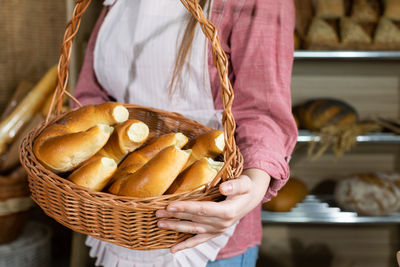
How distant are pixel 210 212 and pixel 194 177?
2.3 inches

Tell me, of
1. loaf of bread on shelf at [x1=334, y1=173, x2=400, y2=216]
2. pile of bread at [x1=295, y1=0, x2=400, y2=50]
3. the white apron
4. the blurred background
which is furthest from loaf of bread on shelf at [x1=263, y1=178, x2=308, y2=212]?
the white apron

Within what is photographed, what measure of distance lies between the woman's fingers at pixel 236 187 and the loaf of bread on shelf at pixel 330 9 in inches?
49.3

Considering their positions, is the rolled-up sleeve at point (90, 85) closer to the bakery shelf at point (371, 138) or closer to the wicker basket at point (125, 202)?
the wicker basket at point (125, 202)

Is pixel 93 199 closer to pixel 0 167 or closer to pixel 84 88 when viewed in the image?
pixel 84 88

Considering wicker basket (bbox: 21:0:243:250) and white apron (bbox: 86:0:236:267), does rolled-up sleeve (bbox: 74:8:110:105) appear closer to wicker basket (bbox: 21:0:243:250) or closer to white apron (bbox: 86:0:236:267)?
white apron (bbox: 86:0:236:267)

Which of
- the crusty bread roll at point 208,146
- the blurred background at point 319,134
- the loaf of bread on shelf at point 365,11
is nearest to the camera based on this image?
the crusty bread roll at point 208,146

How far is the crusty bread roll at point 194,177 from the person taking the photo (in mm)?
563

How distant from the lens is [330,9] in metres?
1.61

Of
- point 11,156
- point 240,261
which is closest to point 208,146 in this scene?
point 240,261

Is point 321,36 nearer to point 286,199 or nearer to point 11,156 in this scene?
point 286,199

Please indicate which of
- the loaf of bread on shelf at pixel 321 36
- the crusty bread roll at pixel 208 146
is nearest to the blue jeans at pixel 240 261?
the crusty bread roll at pixel 208 146

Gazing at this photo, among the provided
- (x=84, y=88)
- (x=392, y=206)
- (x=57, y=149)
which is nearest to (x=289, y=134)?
(x=57, y=149)

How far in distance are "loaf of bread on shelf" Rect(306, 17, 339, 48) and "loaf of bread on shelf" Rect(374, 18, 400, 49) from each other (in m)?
0.16

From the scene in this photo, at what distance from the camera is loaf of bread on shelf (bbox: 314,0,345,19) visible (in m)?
1.61
